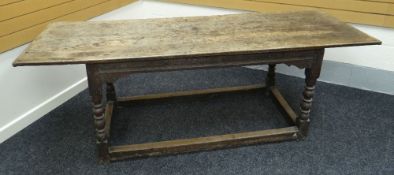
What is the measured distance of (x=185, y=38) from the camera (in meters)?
1.76

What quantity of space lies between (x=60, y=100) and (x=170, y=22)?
1075 mm

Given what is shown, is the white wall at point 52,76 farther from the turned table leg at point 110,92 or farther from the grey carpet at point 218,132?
the turned table leg at point 110,92

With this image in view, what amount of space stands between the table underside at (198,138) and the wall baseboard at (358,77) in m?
0.70

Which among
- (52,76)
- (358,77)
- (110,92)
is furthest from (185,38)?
(358,77)

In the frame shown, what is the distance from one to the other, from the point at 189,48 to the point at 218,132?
2.37 ft

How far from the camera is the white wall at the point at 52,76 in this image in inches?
81.1

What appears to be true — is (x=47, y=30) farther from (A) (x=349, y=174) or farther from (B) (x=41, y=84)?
(A) (x=349, y=174)

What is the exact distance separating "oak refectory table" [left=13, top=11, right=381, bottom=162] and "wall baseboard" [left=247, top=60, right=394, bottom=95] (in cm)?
75

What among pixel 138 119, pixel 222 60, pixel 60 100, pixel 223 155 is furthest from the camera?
pixel 60 100

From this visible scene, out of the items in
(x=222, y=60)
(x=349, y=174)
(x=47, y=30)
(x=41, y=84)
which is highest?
(x=47, y=30)

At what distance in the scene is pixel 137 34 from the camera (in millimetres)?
1825

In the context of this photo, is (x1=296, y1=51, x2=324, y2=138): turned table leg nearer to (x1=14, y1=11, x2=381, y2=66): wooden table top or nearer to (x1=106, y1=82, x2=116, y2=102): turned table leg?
(x1=14, y1=11, x2=381, y2=66): wooden table top

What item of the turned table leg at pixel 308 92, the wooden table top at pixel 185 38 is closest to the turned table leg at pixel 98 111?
the wooden table top at pixel 185 38

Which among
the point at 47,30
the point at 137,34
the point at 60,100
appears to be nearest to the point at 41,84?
the point at 60,100
